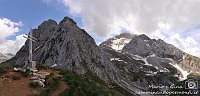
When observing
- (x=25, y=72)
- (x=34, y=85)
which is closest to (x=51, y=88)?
(x=34, y=85)

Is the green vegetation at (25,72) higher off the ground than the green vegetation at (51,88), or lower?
higher

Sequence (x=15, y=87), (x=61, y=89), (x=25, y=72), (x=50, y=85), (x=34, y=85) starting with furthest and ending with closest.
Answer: (x=25, y=72)
(x=50, y=85)
(x=61, y=89)
(x=34, y=85)
(x=15, y=87)

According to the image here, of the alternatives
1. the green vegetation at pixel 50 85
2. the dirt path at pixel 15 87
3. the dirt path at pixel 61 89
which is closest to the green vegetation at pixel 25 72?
the dirt path at pixel 15 87

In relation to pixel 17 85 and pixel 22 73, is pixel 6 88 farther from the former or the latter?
pixel 22 73

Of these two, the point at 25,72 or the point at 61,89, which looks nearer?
the point at 61,89

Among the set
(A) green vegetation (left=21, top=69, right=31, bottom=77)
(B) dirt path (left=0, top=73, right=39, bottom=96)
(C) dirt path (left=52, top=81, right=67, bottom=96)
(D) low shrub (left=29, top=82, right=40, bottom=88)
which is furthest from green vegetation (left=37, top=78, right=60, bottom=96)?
(A) green vegetation (left=21, top=69, right=31, bottom=77)

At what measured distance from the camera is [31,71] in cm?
3662

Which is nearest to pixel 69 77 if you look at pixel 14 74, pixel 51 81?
pixel 51 81

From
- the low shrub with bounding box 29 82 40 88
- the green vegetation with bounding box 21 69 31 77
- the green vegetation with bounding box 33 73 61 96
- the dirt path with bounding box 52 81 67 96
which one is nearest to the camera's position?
the green vegetation with bounding box 33 73 61 96

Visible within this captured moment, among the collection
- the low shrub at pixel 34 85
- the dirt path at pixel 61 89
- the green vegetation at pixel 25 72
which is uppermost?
the green vegetation at pixel 25 72

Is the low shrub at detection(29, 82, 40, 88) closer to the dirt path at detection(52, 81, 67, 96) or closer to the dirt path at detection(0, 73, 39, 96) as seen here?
the dirt path at detection(0, 73, 39, 96)

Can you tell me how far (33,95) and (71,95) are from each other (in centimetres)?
426

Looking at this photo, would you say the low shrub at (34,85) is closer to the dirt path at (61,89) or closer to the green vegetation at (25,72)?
the dirt path at (61,89)

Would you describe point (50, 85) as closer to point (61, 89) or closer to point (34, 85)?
point (61, 89)
